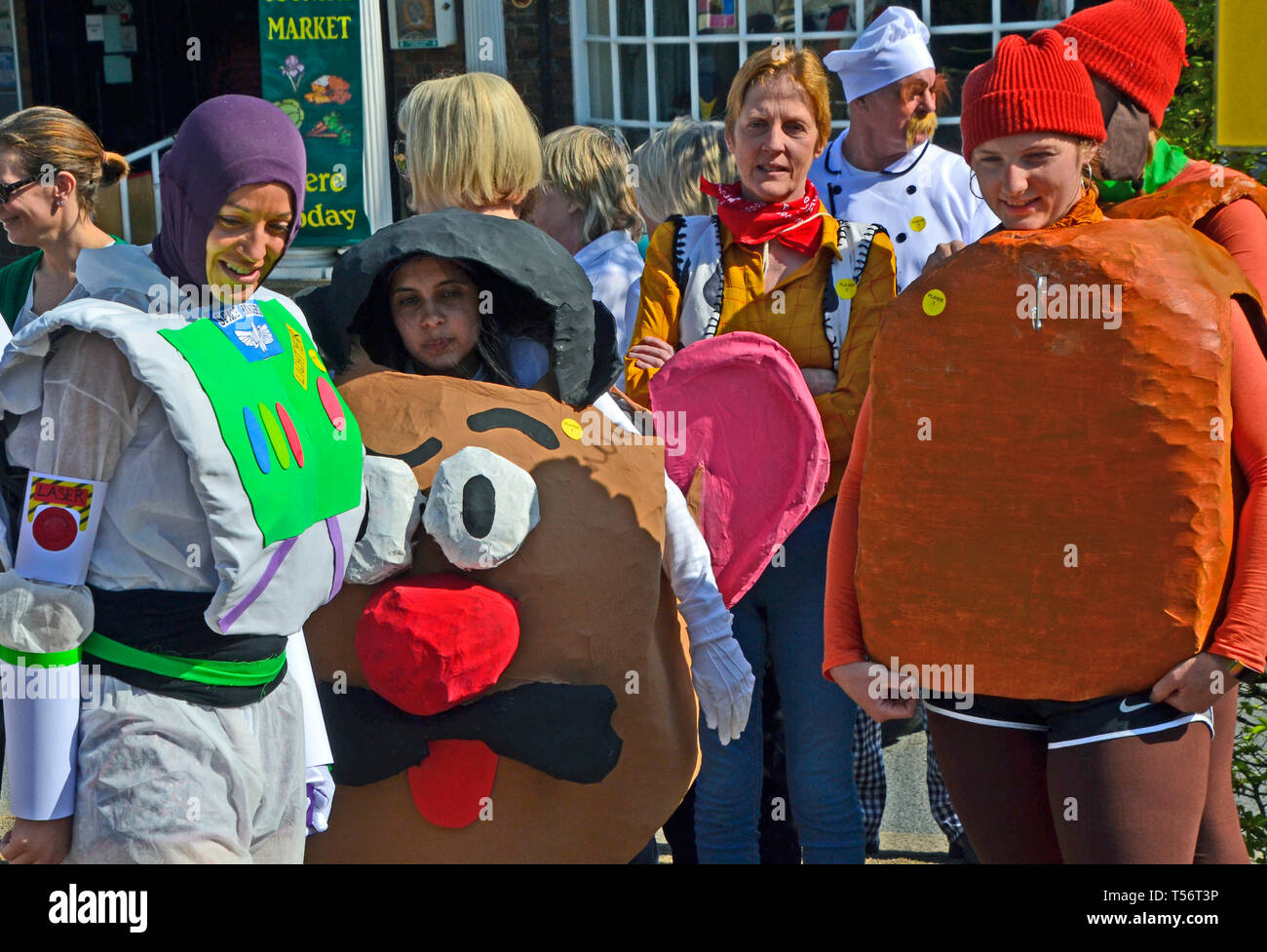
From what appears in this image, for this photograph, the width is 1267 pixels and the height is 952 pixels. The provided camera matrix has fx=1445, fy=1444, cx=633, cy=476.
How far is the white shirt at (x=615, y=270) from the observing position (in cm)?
364

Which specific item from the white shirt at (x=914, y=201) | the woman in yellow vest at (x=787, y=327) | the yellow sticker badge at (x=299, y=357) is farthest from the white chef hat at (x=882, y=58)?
the yellow sticker badge at (x=299, y=357)

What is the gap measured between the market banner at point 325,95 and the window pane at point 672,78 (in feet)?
5.32

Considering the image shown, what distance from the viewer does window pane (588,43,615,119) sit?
26.5ft

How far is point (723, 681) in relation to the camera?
2.63m

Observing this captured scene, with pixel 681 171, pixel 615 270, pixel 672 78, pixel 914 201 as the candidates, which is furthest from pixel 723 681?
pixel 672 78

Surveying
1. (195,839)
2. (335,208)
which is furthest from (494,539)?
(335,208)

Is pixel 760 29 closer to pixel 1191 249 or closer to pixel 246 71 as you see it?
pixel 246 71

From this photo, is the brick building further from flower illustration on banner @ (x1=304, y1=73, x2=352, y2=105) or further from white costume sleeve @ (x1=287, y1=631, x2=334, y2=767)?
white costume sleeve @ (x1=287, y1=631, x2=334, y2=767)

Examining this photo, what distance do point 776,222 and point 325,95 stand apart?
5187 mm

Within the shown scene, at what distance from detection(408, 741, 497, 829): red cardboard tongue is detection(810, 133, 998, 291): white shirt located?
5.73 feet

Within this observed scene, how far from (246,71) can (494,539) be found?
28.1 feet

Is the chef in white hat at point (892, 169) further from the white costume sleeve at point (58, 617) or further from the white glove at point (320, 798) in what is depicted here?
the white costume sleeve at point (58, 617)

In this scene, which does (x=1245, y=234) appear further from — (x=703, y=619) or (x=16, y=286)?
(x=16, y=286)
